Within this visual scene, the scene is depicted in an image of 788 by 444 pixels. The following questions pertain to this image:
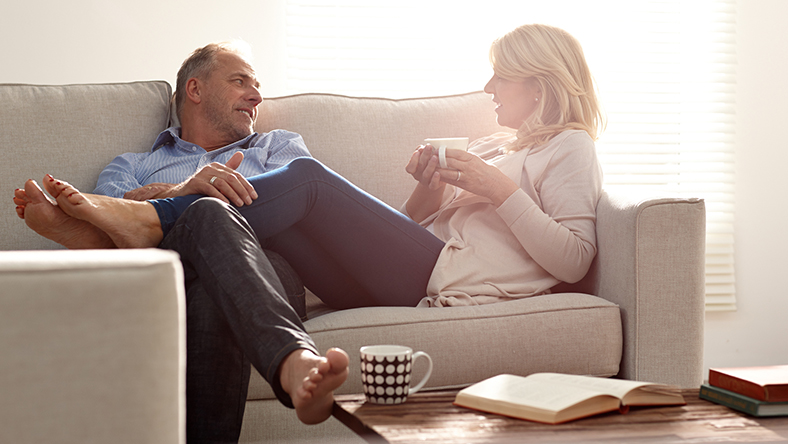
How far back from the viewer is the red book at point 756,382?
791 millimetres

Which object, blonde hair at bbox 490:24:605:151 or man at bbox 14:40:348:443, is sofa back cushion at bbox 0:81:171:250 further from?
blonde hair at bbox 490:24:605:151

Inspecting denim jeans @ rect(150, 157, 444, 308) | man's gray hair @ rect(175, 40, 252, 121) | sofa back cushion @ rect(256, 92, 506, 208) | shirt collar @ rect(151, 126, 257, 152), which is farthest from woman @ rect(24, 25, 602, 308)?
man's gray hair @ rect(175, 40, 252, 121)

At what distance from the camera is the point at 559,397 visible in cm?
78

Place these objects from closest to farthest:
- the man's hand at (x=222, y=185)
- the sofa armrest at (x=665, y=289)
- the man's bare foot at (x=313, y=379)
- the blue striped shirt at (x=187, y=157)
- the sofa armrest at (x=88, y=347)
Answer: the sofa armrest at (x=88, y=347), the man's bare foot at (x=313, y=379), the man's hand at (x=222, y=185), the sofa armrest at (x=665, y=289), the blue striped shirt at (x=187, y=157)

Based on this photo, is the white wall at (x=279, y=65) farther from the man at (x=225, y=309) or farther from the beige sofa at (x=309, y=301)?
the man at (x=225, y=309)

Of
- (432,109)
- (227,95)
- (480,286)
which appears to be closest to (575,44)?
(432,109)

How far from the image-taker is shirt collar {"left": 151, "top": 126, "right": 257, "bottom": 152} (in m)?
1.90

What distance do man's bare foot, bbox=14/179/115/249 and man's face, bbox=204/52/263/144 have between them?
762 mm

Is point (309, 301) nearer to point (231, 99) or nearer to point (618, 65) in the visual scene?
Answer: point (231, 99)

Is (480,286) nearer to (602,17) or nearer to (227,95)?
(227,95)

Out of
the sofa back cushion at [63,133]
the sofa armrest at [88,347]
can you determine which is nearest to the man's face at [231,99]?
the sofa back cushion at [63,133]

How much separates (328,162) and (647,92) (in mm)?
1652

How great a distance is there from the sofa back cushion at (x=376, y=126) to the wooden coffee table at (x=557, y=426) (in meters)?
1.13

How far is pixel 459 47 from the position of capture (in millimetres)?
2703
